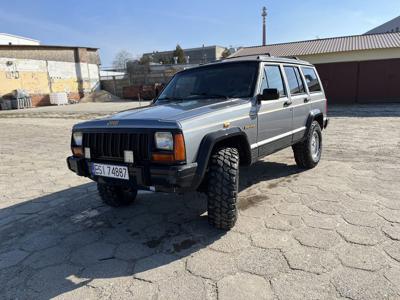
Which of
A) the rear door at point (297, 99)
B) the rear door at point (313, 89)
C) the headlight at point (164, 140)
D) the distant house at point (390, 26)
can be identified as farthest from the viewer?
the distant house at point (390, 26)

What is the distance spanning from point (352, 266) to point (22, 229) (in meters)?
3.57

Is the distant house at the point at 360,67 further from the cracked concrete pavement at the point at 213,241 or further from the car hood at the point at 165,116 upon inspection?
the car hood at the point at 165,116

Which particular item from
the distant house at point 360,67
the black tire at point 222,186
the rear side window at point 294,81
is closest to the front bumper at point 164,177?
the black tire at point 222,186

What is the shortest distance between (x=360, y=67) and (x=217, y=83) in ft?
56.1

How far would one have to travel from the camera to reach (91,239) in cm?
348

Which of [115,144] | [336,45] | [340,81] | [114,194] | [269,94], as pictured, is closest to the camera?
[115,144]

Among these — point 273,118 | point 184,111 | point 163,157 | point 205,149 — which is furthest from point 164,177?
point 273,118

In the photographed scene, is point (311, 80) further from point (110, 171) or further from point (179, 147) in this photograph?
point (110, 171)

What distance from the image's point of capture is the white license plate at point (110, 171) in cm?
316

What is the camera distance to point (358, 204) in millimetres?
3988

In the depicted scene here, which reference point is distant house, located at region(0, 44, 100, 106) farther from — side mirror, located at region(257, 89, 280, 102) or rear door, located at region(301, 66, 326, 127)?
side mirror, located at region(257, 89, 280, 102)

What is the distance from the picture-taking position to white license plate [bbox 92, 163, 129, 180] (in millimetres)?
3158

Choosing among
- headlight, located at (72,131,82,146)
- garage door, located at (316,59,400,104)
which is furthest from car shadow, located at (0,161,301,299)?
garage door, located at (316,59,400,104)

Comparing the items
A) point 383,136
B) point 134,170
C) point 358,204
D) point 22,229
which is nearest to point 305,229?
point 358,204
